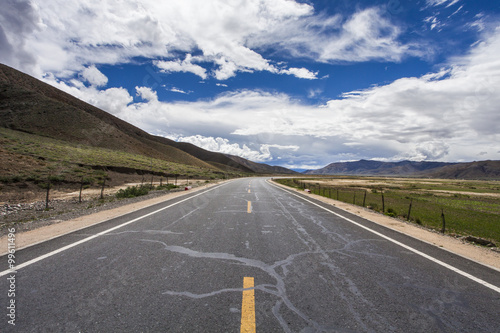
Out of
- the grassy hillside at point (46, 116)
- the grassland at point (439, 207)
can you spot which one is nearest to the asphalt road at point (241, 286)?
the grassland at point (439, 207)

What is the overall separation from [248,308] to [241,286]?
0.57m

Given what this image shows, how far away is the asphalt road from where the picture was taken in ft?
8.79

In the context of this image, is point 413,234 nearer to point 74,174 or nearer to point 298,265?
point 298,265

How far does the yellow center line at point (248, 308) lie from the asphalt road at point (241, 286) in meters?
0.02

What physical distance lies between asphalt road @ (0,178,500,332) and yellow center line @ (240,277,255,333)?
0.8 inches

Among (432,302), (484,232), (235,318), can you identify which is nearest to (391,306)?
(432,302)

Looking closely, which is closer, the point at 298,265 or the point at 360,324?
the point at 360,324

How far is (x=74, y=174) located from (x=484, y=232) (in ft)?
102

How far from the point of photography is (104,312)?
2.79 m

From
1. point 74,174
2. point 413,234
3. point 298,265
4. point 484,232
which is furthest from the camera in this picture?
point 74,174

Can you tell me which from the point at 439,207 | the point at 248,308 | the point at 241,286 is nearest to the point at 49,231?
the point at 241,286

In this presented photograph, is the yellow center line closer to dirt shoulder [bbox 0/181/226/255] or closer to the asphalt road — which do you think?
the asphalt road

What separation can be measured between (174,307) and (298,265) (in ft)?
7.63

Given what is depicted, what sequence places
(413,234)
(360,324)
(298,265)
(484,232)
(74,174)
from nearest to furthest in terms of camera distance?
(360,324), (298,265), (413,234), (484,232), (74,174)
